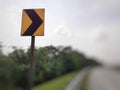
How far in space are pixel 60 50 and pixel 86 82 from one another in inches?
287

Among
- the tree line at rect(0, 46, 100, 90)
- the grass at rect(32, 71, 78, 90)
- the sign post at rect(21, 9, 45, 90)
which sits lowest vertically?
the grass at rect(32, 71, 78, 90)

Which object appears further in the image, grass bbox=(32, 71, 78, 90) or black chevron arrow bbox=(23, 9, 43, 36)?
grass bbox=(32, 71, 78, 90)

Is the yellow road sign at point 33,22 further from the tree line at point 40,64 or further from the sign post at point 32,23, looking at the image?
the tree line at point 40,64

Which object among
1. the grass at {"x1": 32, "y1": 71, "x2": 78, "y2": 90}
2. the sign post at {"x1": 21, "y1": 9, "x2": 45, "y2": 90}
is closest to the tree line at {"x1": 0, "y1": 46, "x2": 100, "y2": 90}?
the grass at {"x1": 32, "y1": 71, "x2": 78, "y2": 90}

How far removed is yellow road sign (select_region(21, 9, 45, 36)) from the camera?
389cm

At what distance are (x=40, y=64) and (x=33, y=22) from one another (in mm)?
2089

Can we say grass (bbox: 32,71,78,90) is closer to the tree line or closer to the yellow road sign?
the tree line

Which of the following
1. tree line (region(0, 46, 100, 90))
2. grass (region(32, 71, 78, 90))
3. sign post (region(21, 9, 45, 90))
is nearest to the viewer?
sign post (region(21, 9, 45, 90))

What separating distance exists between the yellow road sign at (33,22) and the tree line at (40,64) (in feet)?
4.40

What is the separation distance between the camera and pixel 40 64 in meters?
5.92

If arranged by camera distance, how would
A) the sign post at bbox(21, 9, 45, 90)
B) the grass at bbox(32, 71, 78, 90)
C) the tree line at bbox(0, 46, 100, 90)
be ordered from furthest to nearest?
the grass at bbox(32, 71, 78, 90) < the tree line at bbox(0, 46, 100, 90) < the sign post at bbox(21, 9, 45, 90)

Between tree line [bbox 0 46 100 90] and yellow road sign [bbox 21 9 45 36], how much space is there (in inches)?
52.8

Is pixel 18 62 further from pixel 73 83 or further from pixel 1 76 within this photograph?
pixel 73 83

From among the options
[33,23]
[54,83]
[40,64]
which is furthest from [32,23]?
[54,83]
